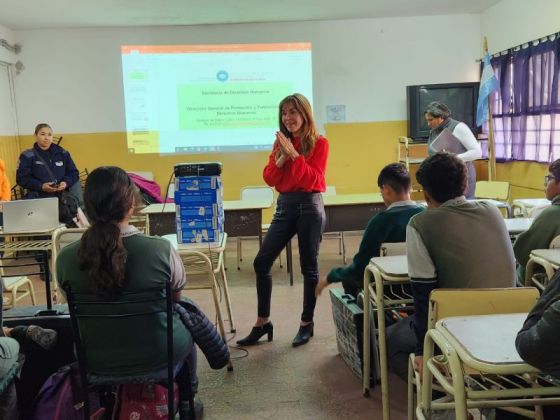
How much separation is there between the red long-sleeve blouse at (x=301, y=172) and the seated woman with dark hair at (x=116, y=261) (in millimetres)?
1169

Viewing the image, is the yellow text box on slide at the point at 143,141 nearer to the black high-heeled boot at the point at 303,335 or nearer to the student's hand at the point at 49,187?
the student's hand at the point at 49,187

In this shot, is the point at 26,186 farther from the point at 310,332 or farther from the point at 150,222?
the point at 310,332

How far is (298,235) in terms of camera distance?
2893 millimetres

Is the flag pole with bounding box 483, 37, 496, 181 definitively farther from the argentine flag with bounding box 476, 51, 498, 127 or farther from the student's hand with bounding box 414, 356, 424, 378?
the student's hand with bounding box 414, 356, 424, 378

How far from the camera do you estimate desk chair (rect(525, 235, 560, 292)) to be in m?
1.94

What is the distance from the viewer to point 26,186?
5168 mm

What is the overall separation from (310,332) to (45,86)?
16.7ft

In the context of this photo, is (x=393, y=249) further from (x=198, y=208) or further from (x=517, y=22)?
(x=517, y=22)

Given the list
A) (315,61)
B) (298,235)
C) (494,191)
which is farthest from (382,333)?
(315,61)

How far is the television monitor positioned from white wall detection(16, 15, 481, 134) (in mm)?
315

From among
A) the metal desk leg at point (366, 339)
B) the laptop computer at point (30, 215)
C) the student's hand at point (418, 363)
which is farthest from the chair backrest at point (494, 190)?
the laptop computer at point (30, 215)

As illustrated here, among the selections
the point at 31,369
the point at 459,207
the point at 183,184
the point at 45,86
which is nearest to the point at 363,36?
the point at 45,86

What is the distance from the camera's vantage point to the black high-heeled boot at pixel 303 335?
2992 millimetres

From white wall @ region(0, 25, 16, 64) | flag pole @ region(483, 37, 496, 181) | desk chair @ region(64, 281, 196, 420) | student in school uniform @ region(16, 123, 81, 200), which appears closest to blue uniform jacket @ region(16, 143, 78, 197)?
student in school uniform @ region(16, 123, 81, 200)
